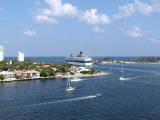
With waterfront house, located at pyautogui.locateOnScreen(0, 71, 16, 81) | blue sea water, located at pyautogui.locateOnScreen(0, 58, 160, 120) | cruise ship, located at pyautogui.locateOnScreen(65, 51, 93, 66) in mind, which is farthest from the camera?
cruise ship, located at pyautogui.locateOnScreen(65, 51, 93, 66)

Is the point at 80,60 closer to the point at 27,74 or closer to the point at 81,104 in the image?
the point at 27,74

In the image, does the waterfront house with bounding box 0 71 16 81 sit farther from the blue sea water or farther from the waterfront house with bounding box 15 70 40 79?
the blue sea water

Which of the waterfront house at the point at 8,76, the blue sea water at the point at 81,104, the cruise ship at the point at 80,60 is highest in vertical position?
the cruise ship at the point at 80,60

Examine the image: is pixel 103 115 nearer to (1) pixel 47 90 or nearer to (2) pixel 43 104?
(2) pixel 43 104

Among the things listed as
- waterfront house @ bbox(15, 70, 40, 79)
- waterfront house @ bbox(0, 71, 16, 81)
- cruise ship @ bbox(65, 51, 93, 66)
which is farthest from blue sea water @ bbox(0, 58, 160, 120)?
cruise ship @ bbox(65, 51, 93, 66)

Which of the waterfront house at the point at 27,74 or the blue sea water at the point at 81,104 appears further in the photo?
the waterfront house at the point at 27,74

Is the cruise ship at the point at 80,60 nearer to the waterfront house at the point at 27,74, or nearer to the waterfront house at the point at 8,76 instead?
the waterfront house at the point at 27,74

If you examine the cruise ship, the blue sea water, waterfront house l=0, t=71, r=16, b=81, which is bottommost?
the blue sea water

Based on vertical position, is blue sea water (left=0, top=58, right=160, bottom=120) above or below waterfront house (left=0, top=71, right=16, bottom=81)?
below

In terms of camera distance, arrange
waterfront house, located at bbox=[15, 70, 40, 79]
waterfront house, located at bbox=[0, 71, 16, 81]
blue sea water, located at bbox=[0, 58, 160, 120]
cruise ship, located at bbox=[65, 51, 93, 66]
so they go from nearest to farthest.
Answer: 1. blue sea water, located at bbox=[0, 58, 160, 120]
2. waterfront house, located at bbox=[0, 71, 16, 81]
3. waterfront house, located at bbox=[15, 70, 40, 79]
4. cruise ship, located at bbox=[65, 51, 93, 66]

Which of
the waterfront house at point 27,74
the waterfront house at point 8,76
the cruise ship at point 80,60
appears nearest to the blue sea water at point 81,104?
the waterfront house at point 8,76

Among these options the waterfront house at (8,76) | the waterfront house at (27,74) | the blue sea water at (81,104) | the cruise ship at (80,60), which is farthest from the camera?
the cruise ship at (80,60)

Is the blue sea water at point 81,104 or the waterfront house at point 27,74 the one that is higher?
the waterfront house at point 27,74

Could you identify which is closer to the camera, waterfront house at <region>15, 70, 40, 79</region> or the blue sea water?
the blue sea water
